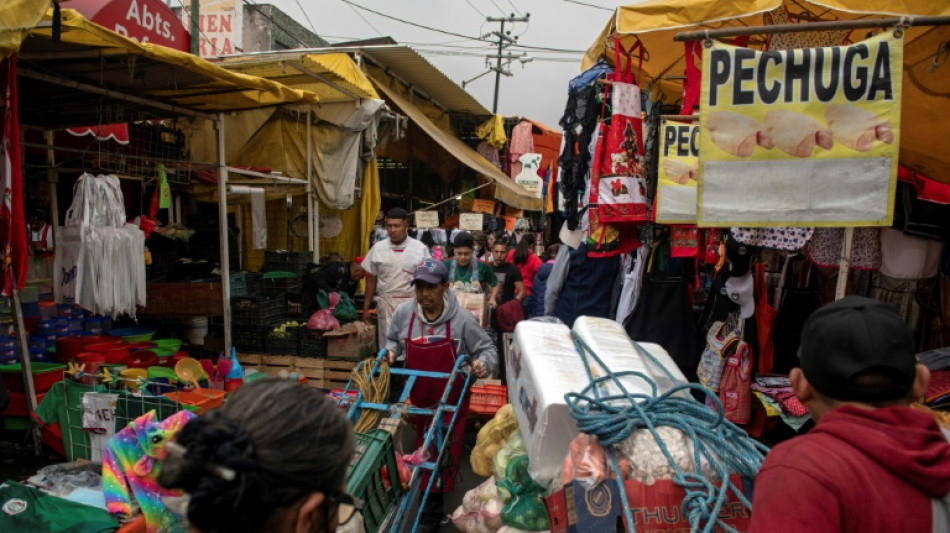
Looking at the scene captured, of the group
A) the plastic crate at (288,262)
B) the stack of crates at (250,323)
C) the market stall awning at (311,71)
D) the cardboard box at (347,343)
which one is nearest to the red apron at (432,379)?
the cardboard box at (347,343)

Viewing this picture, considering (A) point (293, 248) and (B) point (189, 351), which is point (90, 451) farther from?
(A) point (293, 248)

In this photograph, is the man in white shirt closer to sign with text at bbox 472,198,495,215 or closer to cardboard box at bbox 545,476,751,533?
cardboard box at bbox 545,476,751,533

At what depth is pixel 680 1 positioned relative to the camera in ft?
12.2

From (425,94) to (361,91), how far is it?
605 cm

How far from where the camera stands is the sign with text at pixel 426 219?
11812 mm

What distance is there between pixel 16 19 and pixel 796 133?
442 cm

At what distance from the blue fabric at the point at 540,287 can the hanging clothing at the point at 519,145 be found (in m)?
11.8

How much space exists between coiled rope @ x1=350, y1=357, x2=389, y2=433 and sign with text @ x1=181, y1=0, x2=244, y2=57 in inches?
595

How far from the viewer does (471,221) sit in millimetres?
12617

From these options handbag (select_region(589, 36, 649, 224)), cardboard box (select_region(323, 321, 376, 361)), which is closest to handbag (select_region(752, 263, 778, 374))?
handbag (select_region(589, 36, 649, 224))

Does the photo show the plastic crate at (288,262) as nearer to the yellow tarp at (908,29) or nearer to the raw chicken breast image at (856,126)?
the yellow tarp at (908,29)

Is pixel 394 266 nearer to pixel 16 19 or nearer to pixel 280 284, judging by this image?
pixel 280 284

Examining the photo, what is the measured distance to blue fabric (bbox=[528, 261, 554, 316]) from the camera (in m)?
7.72

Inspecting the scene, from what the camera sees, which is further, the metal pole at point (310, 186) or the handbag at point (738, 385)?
the metal pole at point (310, 186)
